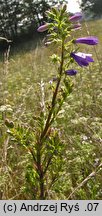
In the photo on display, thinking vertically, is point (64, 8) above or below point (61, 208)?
above

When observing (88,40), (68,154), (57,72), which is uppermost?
(88,40)

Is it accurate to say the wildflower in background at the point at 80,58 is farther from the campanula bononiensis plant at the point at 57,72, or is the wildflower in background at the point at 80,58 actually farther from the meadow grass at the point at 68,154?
the meadow grass at the point at 68,154

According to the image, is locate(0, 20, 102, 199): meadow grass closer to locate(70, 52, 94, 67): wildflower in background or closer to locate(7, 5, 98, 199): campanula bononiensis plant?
locate(7, 5, 98, 199): campanula bononiensis plant

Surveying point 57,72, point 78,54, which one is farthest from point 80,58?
point 57,72

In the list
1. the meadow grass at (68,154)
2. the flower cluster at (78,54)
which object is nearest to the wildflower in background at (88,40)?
the flower cluster at (78,54)

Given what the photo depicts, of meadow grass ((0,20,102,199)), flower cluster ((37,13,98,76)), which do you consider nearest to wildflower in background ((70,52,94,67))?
flower cluster ((37,13,98,76))

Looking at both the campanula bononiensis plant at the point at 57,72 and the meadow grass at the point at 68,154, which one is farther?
the meadow grass at the point at 68,154

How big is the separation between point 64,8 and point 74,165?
126cm

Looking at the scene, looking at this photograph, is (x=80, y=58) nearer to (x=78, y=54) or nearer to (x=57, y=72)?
(x=78, y=54)

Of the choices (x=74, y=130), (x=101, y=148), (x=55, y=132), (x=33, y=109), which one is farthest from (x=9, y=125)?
(x=33, y=109)

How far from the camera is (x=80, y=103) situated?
360 centimetres

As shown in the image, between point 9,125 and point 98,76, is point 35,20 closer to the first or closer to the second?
point 98,76

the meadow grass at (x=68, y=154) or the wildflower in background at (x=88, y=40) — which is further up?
the wildflower in background at (x=88, y=40)

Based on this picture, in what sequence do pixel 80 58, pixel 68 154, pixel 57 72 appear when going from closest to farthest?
pixel 80 58, pixel 57 72, pixel 68 154
